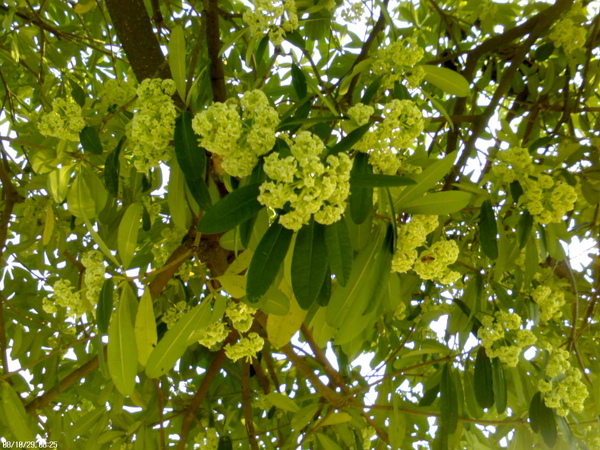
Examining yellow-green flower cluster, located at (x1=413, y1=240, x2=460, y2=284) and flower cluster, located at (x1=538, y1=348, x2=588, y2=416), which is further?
flower cluster, located at (x1=538, y1=348, x2=588, y2=416)

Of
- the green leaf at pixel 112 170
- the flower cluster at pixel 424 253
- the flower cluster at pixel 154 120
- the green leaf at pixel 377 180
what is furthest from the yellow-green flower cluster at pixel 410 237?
the green leaf at pixel 112 170

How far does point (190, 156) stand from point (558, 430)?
5.59 feet

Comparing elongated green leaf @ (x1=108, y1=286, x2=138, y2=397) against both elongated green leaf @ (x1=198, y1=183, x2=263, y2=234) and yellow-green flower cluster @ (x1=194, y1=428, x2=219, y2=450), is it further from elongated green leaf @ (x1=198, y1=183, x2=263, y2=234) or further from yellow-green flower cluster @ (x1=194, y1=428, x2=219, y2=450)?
yellow-green flower cluster @ (x1=194, y1=428, x2=219, y2=450)

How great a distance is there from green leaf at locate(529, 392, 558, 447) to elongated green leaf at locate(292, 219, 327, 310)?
1203 mm

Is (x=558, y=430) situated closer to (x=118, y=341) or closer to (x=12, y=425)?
(x=118, y=341)

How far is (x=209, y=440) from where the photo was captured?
8.27 ft

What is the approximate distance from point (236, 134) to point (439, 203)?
0.54 m

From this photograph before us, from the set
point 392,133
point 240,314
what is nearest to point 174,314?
point 240,314

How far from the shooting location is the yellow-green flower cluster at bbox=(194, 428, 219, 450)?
2.51m

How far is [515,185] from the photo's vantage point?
1.89 metres

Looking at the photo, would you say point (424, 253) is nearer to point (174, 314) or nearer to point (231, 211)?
point (231, 211)

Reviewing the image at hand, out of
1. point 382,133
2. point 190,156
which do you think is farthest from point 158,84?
point 382,133

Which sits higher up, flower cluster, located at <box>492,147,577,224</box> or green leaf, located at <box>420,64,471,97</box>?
green leaf, located at <box>420,64,471,97</box>

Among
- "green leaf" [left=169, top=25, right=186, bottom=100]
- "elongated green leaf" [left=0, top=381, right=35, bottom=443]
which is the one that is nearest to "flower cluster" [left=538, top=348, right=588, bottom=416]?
"green leaf" [left=169, top=25, right=186, bottom=100]
